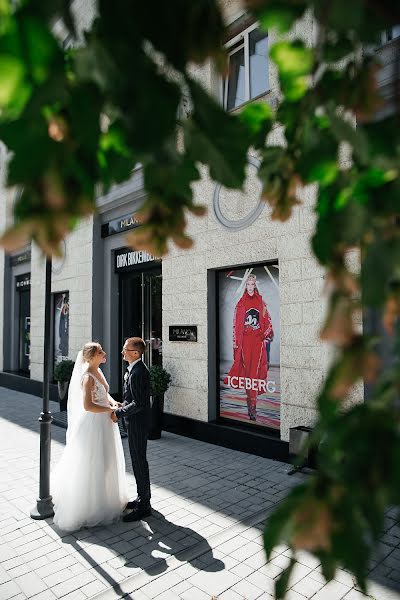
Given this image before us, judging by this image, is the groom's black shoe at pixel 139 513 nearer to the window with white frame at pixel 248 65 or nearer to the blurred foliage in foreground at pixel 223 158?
the blurred foliage in foreground at pixel 223 158

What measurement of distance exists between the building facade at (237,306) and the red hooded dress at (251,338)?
0.02 m

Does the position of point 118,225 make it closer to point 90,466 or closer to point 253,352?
point 253,352

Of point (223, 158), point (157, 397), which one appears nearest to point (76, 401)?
point (157, 397)

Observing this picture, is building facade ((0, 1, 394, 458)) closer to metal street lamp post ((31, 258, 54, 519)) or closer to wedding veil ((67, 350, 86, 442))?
wedding veil ((67, 350, 86, 442))

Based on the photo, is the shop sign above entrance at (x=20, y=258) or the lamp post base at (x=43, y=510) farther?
the shop sign above entrance at (x=20, y=258)

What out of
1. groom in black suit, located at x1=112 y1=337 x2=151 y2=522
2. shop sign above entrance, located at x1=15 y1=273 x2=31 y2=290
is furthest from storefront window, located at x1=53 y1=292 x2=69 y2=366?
groom in black suit, located at x1=112 y1=337 x2=151 y2=522

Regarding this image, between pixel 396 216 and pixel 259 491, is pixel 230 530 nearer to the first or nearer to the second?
pixel 259 491

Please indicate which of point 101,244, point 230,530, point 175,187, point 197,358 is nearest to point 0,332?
point 101,244

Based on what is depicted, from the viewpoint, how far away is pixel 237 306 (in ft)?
27.4

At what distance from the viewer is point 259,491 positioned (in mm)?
5891

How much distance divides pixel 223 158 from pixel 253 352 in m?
7.12

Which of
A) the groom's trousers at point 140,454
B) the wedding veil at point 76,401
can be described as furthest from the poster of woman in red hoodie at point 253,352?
the wedding veil at point 76,401

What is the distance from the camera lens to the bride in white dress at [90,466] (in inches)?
195

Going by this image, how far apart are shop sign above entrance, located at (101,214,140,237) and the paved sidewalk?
6210 mm
